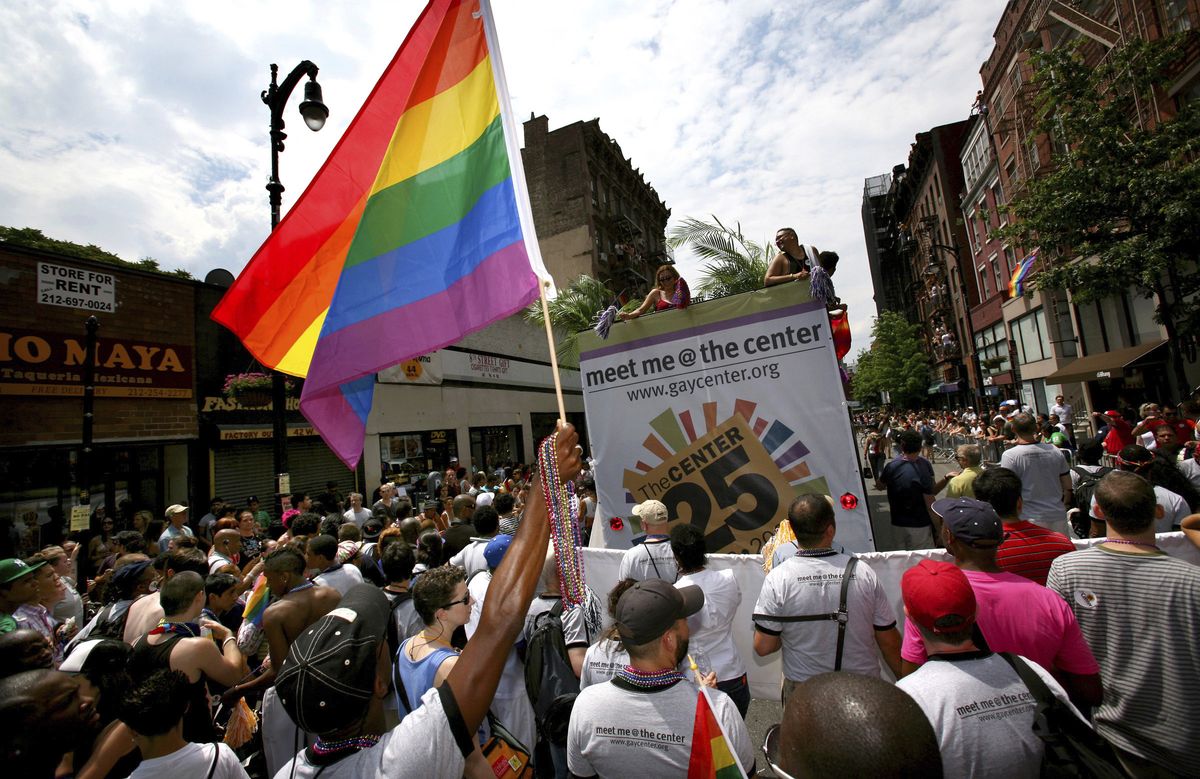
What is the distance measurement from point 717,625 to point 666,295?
363 centimetres

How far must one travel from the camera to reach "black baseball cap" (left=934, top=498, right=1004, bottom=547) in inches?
101

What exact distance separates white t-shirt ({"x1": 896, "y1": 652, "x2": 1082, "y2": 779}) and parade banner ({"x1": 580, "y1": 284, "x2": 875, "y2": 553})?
10.7 feet

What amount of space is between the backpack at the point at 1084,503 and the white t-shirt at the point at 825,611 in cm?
345

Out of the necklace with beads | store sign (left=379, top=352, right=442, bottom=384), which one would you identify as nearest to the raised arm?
the necklace with beads

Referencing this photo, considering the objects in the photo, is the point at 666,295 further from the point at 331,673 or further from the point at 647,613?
the point at 331,673

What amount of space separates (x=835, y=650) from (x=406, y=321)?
10.2 ft

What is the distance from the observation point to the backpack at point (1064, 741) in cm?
163

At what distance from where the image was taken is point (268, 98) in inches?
297

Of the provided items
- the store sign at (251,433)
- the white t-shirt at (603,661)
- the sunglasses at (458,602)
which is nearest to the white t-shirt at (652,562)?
the white t-shirt at (603,661)

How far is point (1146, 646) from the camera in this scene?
2311 mm

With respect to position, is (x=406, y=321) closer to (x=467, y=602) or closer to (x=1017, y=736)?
(x=467, y=602)

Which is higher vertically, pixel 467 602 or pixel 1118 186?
pixel 1118 186

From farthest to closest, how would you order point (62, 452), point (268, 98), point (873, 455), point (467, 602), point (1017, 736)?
point (873, 455) → point (62, 452) → point (268, 98) → point (467, 602) → point (1017, 736)

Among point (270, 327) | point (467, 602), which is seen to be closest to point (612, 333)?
point (270, 327)
